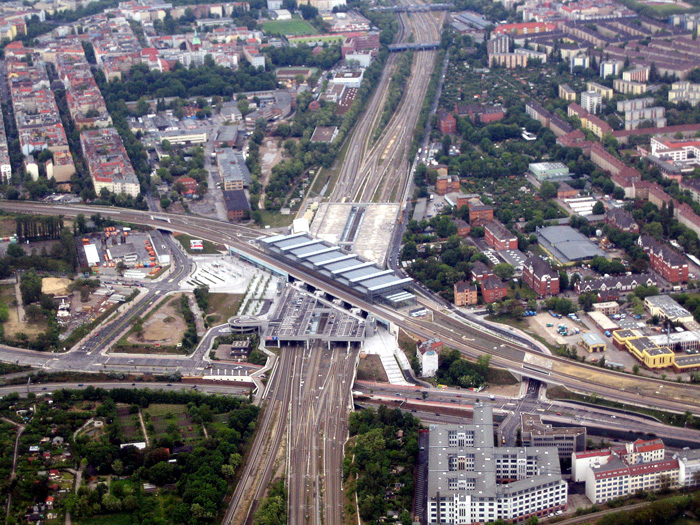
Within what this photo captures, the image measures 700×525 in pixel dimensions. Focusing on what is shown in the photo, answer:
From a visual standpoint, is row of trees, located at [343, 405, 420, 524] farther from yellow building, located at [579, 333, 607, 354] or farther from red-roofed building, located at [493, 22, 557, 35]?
red-roofed building, located at [493, 22, 557, 35]

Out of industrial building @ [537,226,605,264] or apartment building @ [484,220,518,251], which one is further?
apartment building @ [484,220,518,251]

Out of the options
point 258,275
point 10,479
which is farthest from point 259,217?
point 10,479

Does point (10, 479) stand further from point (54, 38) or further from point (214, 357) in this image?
point (54, 38)

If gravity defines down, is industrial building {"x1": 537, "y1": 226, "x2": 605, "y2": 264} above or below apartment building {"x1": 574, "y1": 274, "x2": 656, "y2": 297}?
below

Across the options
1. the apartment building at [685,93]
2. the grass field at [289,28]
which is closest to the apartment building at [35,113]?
the grass field at [289,28]

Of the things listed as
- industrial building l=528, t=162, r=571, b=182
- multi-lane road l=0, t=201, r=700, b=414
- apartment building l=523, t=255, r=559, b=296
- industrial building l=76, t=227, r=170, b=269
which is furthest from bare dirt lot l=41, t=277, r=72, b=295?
industrial building l=528, t=162, r=571, b=182

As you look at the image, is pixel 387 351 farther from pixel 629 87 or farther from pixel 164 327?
pixel 629 87

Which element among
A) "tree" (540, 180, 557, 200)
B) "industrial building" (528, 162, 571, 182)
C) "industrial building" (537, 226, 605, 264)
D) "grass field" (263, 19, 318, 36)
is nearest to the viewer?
"industrial building" (537, 226, 605, 264)
